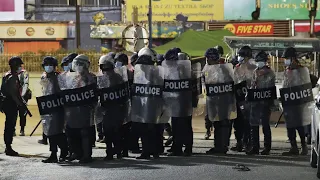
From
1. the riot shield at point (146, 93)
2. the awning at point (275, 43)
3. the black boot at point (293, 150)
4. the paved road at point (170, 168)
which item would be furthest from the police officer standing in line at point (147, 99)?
the awning at point (275, 43)

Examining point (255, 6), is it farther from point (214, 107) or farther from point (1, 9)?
point (214, 107)

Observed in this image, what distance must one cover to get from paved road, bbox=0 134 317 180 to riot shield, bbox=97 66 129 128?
0.72 metres

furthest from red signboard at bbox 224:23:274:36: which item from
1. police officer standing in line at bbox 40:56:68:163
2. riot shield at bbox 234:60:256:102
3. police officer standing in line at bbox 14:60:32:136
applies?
police officer standing in line at bbox 40:56:68:163

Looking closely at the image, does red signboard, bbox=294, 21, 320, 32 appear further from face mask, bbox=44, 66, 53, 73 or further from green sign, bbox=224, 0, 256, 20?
face mask, bbox=44, 66, 53, 73

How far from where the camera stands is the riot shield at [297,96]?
43.1 feet

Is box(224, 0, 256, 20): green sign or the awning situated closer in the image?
the awning

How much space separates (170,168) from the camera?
37.3ft

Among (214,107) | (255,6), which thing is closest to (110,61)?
(214,107)

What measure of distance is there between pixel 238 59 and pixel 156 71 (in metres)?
2.02

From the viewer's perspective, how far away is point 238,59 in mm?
14156

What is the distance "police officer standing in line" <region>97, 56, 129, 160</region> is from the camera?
1278 cm

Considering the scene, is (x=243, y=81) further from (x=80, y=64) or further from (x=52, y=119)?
(x=52, y=119)

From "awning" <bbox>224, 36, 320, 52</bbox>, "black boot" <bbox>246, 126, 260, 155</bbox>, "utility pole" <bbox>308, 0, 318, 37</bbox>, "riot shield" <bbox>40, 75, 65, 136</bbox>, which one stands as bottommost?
"black boot" <bbox>246, 126, 260, 155</bbox>

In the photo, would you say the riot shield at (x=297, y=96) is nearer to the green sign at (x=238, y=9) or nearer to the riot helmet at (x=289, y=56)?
the riot helmet at (x=289, y=56)
